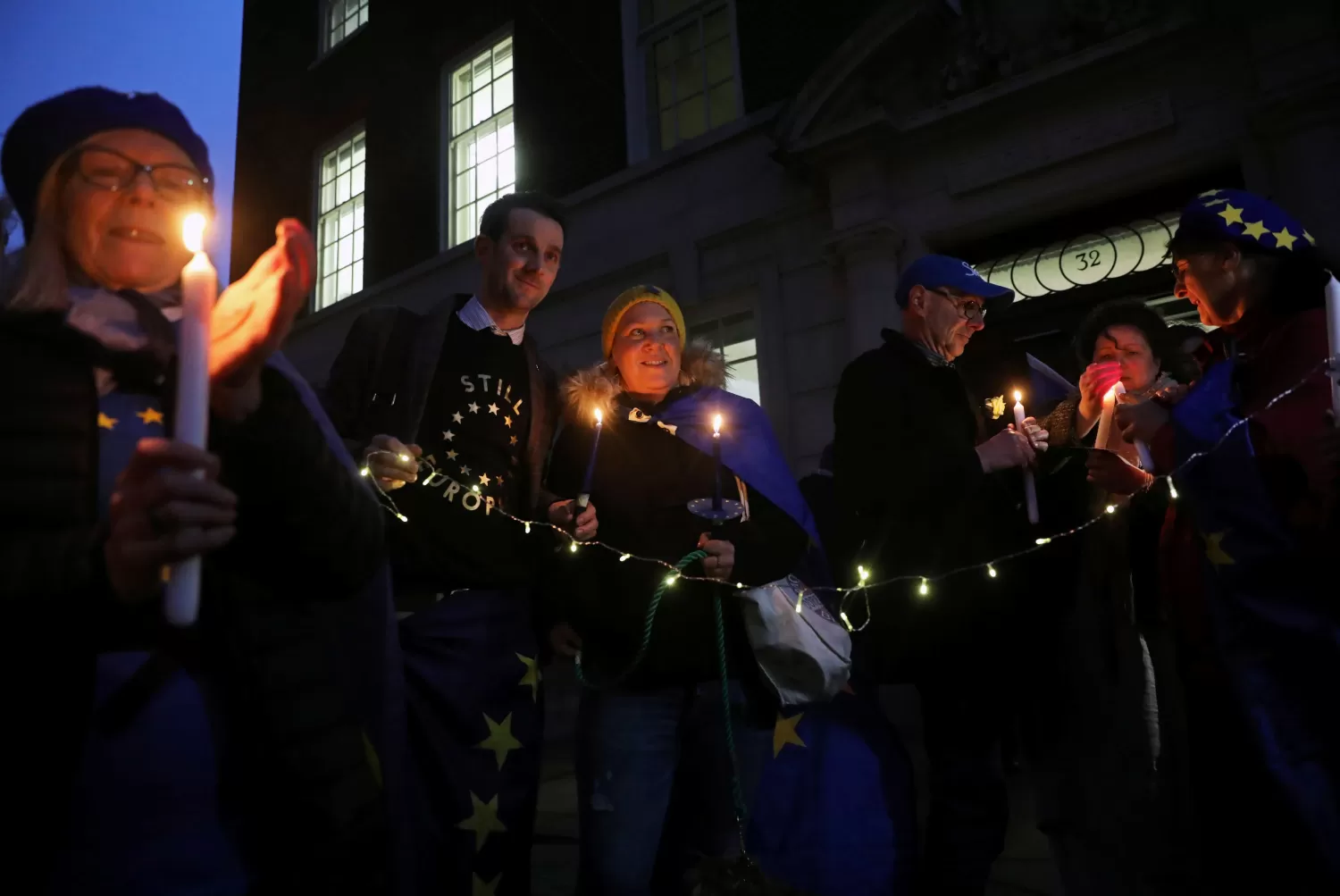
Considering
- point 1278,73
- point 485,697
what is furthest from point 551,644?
point 1278,73

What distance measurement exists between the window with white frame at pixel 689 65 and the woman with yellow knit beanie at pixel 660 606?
6.34 meters

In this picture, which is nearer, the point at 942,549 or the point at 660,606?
the point at 660,606

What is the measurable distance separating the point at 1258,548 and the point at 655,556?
166 cm

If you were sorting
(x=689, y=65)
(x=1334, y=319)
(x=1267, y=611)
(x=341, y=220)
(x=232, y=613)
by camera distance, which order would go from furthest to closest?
(x=341, y=220), (x=689, y=65), (x=1267, y=611), (x=1334, y=319), (x=232, y=613)

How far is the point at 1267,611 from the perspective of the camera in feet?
7.01

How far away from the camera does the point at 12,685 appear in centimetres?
102

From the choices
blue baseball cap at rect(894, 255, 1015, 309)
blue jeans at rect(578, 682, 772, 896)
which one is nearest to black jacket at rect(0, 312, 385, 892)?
blue jeans at rect(578, 682, 772, 896)

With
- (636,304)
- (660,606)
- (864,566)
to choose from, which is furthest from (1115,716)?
(636,304)

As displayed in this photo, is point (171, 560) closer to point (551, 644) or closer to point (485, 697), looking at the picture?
point (485, 697)

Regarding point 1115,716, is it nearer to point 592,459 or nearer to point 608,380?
point 592,459

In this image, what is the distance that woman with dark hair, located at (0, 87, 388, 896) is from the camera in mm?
1029

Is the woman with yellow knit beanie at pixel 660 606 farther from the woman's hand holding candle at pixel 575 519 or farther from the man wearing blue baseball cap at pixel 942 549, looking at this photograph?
the man wearing blue baseball cap at pixel 942 549

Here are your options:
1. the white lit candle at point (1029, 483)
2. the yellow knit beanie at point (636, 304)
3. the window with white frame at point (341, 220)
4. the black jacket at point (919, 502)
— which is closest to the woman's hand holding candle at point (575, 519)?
the yellow knit beanie at point (636, 304)

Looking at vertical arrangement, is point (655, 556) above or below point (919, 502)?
below
